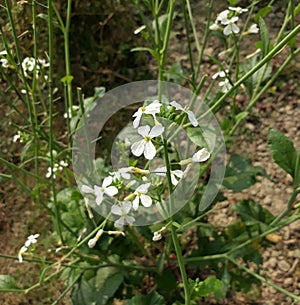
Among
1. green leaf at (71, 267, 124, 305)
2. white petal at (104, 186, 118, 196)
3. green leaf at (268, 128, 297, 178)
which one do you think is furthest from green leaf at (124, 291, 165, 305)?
white petal at (104, 186, 118, 196)

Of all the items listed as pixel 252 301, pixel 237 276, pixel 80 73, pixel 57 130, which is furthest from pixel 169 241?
pixel 80 73

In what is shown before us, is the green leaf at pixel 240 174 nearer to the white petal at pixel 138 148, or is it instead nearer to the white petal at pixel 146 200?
the white petal at pixel 146 200

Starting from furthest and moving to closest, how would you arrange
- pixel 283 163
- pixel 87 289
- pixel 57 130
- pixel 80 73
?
pixel 80 73 < pixel 57 130 < pixel 87 289 < pixel 283 163

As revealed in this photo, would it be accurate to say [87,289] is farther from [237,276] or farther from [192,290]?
[192,290]

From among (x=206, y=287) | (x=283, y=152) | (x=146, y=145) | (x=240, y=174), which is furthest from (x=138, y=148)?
(x=240, y=174)

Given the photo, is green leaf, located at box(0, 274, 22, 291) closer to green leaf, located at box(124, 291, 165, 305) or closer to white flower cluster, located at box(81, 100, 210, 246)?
green leaf, located at box(124, 291, 165, 305)

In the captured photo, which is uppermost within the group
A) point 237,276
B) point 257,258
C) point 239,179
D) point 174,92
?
point 174,92
